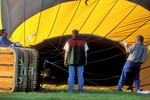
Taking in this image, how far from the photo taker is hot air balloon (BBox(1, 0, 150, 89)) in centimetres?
1102

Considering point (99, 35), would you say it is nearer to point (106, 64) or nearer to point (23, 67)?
point (106, 64)

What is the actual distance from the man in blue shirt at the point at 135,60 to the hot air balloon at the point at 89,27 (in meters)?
0.71

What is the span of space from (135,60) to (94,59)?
2.87 meters

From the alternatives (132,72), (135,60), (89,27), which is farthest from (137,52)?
(89,27)

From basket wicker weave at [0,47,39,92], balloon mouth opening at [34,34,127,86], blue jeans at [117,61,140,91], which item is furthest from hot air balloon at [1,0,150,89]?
basket wicker weave at [0,47,39,92]

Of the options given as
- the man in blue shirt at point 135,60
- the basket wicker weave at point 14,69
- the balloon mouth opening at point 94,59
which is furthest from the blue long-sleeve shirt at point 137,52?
the basket wicker weave at point 14,69

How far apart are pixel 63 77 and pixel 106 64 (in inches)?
60.0

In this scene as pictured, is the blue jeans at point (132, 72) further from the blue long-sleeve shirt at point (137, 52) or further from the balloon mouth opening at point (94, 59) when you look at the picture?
the balloon mouth opening at point (94, 59)

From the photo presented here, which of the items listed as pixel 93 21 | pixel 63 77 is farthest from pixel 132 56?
pixel 63 77

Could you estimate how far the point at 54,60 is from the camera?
12539 mm

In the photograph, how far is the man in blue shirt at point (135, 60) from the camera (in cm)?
987

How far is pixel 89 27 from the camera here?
11.2m

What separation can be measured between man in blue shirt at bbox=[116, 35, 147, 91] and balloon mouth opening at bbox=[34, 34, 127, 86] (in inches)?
44.9

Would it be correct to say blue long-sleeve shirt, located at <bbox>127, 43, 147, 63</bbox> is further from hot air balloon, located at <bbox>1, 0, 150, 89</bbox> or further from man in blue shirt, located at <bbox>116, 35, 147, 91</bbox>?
hot air balloon, located at <bbox>1, 0, 150, 89</bbox>
